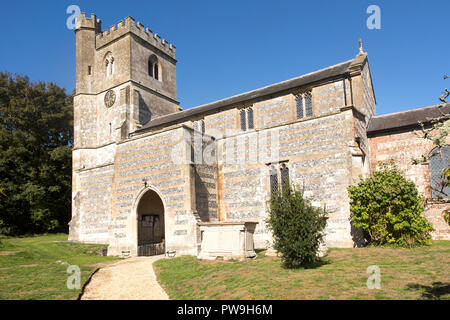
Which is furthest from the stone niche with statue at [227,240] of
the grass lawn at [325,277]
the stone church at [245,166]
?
the grass lawn at [325,277]

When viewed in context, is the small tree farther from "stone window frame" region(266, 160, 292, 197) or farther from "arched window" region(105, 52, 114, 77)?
"arched window" region(105, 52, 114, 77)

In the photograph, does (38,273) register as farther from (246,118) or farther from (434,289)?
(246,118)

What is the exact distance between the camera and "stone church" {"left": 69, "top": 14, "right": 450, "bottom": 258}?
59.1ft

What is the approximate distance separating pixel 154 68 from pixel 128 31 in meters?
4.71

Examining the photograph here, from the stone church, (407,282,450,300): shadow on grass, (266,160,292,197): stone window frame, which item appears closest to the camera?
(407,282,450,300): shadow on grass

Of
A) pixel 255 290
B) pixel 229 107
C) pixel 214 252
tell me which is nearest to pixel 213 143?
pixel 229 107

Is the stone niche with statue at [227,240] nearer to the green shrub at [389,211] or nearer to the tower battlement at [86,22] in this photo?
the green shrub at [389,211]

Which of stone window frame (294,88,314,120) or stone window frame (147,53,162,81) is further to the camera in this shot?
stone window frame (147,53,162,81)

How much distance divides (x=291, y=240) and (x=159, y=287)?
4.92 m

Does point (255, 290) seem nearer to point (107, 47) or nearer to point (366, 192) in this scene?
point (366, 192)

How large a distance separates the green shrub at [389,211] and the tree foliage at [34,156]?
106 ft

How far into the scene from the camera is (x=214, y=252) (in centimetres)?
1575

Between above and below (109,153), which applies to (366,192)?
below

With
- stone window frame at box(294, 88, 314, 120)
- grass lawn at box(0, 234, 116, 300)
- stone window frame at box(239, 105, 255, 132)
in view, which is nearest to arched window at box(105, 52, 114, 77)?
stone window frame at box(239, 105, 255, 132)
